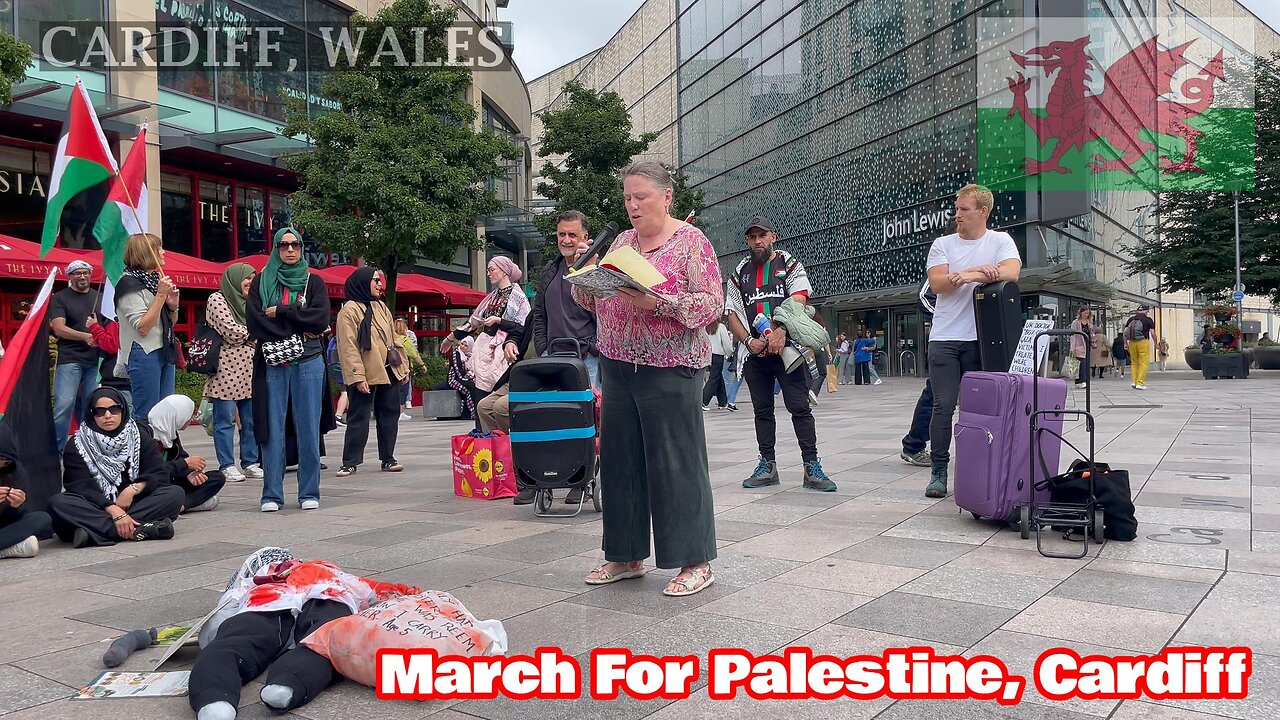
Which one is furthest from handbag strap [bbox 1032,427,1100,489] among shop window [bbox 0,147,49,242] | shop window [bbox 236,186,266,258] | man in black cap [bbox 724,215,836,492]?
shop window [bbox 236,186,266,258]

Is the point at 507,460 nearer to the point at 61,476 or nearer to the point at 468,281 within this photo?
the point at 61,476

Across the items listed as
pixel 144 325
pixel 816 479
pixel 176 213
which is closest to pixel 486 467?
pixel 816 479

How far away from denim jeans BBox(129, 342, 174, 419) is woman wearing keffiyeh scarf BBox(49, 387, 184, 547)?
2.26 m

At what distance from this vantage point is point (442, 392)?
53.1 feet

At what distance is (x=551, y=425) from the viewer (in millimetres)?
5566

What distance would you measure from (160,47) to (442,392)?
10364mm

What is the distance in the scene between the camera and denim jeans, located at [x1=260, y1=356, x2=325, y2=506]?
6355mm

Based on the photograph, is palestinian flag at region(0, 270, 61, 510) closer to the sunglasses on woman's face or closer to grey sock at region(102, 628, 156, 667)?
the sunglasses on woman's face

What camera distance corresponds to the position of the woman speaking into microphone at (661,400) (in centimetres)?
383

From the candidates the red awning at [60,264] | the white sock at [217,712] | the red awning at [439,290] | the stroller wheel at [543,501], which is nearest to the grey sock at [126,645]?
the white sock at [217,712]

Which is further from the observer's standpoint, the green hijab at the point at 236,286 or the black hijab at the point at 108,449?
the green hijab at the point at 236,286

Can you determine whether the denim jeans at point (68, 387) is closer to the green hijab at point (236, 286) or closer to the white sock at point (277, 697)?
the green hijab at point (236, 286)

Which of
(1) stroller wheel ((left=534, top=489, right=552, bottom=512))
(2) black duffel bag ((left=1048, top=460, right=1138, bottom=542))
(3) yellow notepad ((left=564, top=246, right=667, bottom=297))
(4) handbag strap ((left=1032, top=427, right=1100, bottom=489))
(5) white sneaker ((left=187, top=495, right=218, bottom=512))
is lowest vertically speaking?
(5) white sneaker ((left=187, top=495, right=218, bottom=512))

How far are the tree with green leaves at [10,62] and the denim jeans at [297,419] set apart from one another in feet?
19.7
